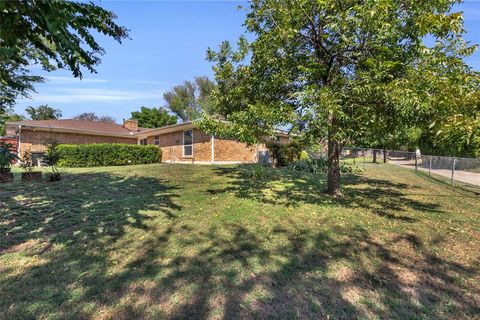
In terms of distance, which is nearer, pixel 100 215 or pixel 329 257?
pixel 329 257

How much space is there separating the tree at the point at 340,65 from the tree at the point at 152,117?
40.1m

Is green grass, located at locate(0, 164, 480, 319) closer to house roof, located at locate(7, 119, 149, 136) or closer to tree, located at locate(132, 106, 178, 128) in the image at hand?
house roof, located at locate(7, 119, 149, 136)

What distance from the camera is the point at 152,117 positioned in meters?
44.8

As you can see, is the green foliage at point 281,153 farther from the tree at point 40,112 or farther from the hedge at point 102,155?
the tree at point 40,112

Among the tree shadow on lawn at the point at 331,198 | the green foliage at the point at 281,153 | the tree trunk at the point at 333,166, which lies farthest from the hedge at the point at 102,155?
the tree trunk at the point at 333,166

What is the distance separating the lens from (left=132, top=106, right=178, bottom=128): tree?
44781mm

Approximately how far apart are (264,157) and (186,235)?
15.4m

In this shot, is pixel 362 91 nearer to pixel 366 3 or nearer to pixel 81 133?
pixel 366 3

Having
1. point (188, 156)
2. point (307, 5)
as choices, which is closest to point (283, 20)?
point (307, 5)

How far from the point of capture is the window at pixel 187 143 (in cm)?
1872

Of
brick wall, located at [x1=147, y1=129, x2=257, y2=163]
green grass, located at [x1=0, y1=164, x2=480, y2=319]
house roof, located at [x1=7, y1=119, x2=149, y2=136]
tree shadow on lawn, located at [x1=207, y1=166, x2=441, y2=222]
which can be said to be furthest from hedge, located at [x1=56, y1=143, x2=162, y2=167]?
tree shadow on lawn, located at [x1=207, y1=166, x2=441, y2=222]

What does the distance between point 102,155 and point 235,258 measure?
15.0 metres

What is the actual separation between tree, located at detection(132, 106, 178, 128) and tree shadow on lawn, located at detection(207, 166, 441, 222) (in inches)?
1499

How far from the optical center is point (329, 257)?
372cm
